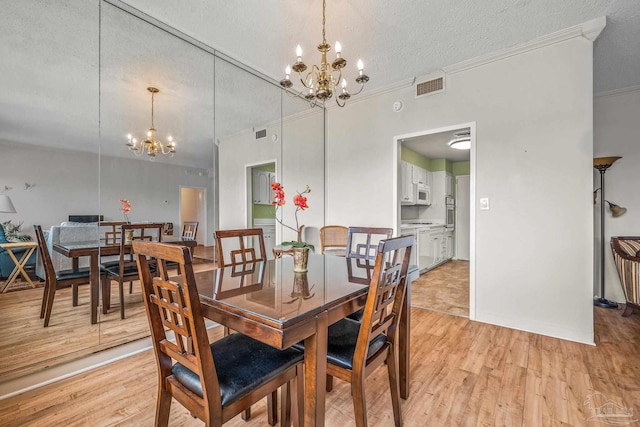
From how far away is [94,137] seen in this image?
85.7 inches

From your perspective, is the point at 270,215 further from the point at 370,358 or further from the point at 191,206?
the point at 370,358

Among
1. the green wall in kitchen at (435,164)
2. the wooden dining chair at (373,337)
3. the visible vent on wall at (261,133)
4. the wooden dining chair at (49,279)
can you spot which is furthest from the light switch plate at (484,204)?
the wooden dining chair at (49,279)

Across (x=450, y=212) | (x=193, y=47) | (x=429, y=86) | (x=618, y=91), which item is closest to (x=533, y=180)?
(x=429, y=86)

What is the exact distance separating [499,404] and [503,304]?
140cm

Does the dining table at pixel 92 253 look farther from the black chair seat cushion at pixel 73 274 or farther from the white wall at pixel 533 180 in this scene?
the white wall at pixel 533 180

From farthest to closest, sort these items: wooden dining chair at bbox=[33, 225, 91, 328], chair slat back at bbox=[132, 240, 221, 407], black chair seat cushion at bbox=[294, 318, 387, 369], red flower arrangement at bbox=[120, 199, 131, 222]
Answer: red flower arrangement at bbox=[120, 199, 131, 222]
wooden dining chair at bbox=[33, 225, 91, 328]
black chair seat cushion at bbox=[294, 318, 387, 369]
chair slat back at bbox=[132, 240, 221, 407]

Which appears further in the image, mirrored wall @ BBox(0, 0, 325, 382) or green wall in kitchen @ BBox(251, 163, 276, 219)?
green wall in kitchen @ BBox(251, 163, 276, 219)

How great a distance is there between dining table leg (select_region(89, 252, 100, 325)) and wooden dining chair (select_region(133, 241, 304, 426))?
1468 millimetres

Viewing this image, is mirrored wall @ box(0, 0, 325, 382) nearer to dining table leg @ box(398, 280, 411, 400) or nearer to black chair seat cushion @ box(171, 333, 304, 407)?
black chair seat cushion @ box(171, 333, 304, 407)

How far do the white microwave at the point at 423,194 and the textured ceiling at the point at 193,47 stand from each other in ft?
9.60

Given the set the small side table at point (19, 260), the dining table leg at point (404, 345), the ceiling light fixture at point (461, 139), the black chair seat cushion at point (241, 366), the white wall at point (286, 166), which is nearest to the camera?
the black chair seat cushion at point (241, 366)

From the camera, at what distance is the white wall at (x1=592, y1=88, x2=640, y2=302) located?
3387mm

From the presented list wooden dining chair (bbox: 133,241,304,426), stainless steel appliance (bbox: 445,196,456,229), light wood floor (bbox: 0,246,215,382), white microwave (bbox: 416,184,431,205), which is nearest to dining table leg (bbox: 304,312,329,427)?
wooden dining chair (bbox: 133,241,304,426)

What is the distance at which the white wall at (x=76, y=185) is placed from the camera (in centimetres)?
190
